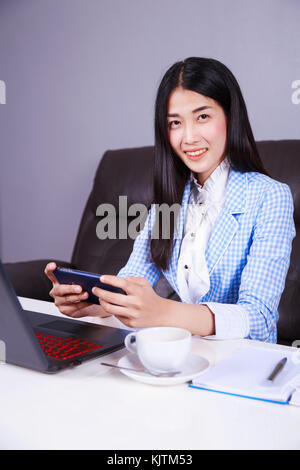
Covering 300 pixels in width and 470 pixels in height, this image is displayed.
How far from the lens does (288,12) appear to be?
1.89 metres

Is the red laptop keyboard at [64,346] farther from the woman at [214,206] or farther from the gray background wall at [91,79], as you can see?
the gray background wall at [91,79]

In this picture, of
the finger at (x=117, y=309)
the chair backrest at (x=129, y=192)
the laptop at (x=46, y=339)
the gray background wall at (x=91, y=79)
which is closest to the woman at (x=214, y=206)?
the laptop at (x=46, y=339)

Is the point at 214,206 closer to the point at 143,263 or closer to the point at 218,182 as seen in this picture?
the point at 218,182

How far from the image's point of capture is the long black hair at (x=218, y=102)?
1.22 metres

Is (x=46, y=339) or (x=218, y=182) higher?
(x=218, y=182)

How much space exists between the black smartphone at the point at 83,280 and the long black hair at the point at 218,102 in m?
0.46

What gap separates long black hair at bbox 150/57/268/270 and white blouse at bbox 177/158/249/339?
4 centimetres

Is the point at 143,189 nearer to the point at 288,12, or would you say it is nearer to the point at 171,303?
the point at 288,12

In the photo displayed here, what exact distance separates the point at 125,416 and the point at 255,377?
21 centimetres

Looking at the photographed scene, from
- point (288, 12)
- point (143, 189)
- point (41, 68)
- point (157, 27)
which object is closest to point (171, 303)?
point (143, 189)

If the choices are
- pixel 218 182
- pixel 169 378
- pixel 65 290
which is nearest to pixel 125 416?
pixel 169 378

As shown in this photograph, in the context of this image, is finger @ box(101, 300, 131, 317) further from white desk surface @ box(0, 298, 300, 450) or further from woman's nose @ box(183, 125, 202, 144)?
woman's nose @ box(183, 125, 202, 144)

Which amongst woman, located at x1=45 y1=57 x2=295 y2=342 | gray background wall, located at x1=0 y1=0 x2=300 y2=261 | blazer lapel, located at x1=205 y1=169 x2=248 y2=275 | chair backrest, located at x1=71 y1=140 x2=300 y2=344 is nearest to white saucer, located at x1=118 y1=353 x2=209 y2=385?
woman, located at x1=45 y1=57 x2=295 y2=342

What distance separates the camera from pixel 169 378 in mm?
639
